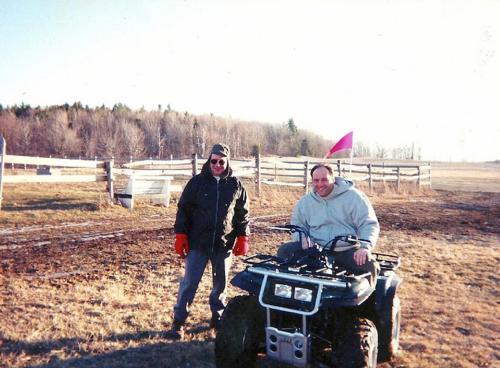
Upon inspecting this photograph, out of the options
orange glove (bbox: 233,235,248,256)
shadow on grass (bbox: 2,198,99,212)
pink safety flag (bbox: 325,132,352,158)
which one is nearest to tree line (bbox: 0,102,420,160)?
shadow on grass (bbox: 2,198,99,212)

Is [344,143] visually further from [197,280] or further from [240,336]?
[240,336]

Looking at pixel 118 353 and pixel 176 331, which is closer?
pixel 118 353

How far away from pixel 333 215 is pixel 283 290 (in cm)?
121

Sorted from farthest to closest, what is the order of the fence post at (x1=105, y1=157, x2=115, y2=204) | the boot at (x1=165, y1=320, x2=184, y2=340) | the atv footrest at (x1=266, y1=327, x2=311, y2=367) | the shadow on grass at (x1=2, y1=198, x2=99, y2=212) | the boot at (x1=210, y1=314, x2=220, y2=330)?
the fence post at (x1=105, y1=157, x2=115, y2=204), the shadow on grass at (x1=2, y1=198, x2=99, y2=212), the boot at (x1=210, y1=314, x2=220, y2=330), the boot at (x1=165, y1=320, x2=184, y2=340), the atv footrest at (x1=266, y1=327, x2=311, y2=367)

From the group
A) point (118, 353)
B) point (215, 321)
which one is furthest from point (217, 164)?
point (118, 353)

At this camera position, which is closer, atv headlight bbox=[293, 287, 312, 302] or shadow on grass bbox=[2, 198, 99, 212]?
atv headlight bbox=[293, 287, 312, 302]

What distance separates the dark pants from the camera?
3.85m

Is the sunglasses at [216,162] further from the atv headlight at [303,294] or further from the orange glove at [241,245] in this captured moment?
the atv headlight at [303,294]

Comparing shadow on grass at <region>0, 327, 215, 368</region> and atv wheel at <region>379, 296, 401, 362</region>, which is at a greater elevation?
atv wheel at <region>379, 296, 401, 362</region>

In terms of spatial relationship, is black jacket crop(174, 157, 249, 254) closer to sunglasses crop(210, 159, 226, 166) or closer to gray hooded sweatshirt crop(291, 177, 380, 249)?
sunglasses crop(210, 159, 226, 166)

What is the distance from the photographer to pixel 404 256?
874 centimetres

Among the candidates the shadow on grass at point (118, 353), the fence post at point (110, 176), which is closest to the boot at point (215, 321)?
the shadow on grass at point (118, 353)

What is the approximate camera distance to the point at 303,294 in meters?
3.33

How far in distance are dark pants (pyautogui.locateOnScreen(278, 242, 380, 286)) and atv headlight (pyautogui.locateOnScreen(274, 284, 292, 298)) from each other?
2.13ft
